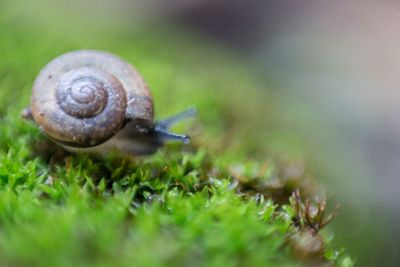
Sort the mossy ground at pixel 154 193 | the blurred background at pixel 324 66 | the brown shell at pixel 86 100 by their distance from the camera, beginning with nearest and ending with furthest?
the mossy ground at pixel 154 193, the brown shell at pixel 86 100, the blurred background at pixel 324 66

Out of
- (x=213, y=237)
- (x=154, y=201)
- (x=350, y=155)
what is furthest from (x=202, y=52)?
(x=213, y=237)

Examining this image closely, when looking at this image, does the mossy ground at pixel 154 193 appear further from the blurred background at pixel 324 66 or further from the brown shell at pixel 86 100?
the blurred background at pixel 324 66

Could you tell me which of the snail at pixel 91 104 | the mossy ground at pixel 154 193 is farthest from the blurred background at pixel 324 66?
the snail at pixel 91 104

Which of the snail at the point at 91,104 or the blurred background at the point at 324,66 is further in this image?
the blurred background at the point at 324,66

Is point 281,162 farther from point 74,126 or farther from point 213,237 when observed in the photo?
point 213,237

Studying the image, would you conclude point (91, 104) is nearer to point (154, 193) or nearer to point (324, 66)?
point (154, 193)

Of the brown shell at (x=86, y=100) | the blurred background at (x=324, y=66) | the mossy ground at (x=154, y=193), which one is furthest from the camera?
the blurred background at (x=324, y=66)

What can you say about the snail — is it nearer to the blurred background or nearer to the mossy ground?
the mossy ground
